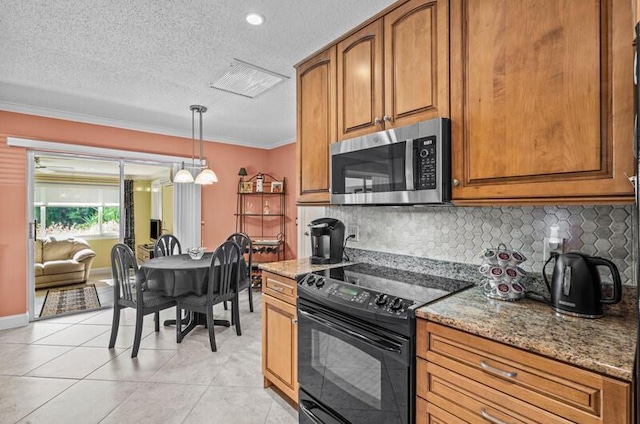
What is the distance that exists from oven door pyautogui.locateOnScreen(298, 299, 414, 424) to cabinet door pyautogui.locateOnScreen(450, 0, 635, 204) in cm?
79

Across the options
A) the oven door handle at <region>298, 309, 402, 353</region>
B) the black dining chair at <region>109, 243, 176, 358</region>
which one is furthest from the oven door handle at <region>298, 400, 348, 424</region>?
the black dining chair at <region>109, 243, 176, 358</region>

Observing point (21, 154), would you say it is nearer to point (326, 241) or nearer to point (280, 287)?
point (280, 287)

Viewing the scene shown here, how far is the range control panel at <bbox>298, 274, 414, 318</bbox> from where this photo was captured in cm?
139

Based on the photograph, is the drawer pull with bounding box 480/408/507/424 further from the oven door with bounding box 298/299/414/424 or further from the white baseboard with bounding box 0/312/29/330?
the white baseboard with bounding box 0/312/29/330

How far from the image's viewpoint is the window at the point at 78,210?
4.59 metres

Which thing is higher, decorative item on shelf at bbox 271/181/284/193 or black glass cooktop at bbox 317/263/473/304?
decorative item on shelf at bbox 271/181/284/193

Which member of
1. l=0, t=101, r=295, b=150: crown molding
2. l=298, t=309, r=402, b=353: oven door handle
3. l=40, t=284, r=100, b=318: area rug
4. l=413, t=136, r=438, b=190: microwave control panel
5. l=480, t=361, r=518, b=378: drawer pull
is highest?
l=0, t=101, r=295, b=150: crown molding

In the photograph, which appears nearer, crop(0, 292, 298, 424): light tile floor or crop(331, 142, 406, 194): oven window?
crop(331, 142, 406, 194): oven window

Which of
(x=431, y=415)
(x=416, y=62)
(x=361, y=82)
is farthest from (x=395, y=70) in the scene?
(x=431, y=415)

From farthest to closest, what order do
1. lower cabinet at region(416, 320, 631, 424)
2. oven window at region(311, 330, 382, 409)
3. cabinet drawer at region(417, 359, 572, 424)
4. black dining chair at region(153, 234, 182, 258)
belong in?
black dining chair at region(153, 234, 182, 258) → oven window at region(311, 330, 382, 409) → cabinet drawer at region(417, 359, 572, 424) → lower cabinet at region(416, 320, 631, 424)

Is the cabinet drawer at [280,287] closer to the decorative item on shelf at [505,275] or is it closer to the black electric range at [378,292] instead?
the black electric range at [378,292]

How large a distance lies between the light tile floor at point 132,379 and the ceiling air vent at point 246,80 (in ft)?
8.11

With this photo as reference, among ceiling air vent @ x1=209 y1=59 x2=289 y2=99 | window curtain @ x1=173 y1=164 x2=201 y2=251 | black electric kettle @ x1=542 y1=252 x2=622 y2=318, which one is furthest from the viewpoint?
window curtain @ x1=173 y1=164 x2=201 y2=251

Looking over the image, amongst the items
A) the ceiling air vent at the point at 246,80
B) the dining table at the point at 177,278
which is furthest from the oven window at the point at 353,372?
the ceiling air vent at the point at 246,80
